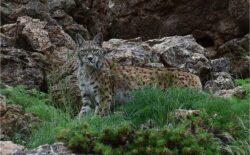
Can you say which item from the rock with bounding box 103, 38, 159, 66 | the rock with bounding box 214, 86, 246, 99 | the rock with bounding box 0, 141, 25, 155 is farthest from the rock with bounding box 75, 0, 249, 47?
the rock with bounding box 0, 141, 25, 155

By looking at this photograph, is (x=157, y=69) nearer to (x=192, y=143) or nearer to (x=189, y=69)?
(x=189, y=69)

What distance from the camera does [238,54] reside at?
20578 millimetres

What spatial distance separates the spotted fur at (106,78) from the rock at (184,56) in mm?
2120

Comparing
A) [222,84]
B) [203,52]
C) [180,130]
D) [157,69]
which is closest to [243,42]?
[203,52]

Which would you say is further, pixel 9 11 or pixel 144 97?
pixel 9 11

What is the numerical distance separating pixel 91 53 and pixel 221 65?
17.3 ft

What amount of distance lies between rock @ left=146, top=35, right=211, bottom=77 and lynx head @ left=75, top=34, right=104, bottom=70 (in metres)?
3.27

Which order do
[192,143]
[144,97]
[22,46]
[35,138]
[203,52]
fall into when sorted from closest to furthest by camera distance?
[192,143]
[35,138]
[144,97]
[22,46]
[203,52]

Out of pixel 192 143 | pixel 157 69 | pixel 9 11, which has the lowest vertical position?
pixel 192 143

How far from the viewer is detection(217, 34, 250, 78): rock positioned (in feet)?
66.4

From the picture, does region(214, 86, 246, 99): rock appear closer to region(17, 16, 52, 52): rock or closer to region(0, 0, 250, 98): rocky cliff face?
region(0, 0, 250, 98): rocky cliff face

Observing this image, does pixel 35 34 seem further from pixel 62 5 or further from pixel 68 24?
pixel 62 5

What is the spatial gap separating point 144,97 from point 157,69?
314cm

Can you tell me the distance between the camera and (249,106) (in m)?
13.4
